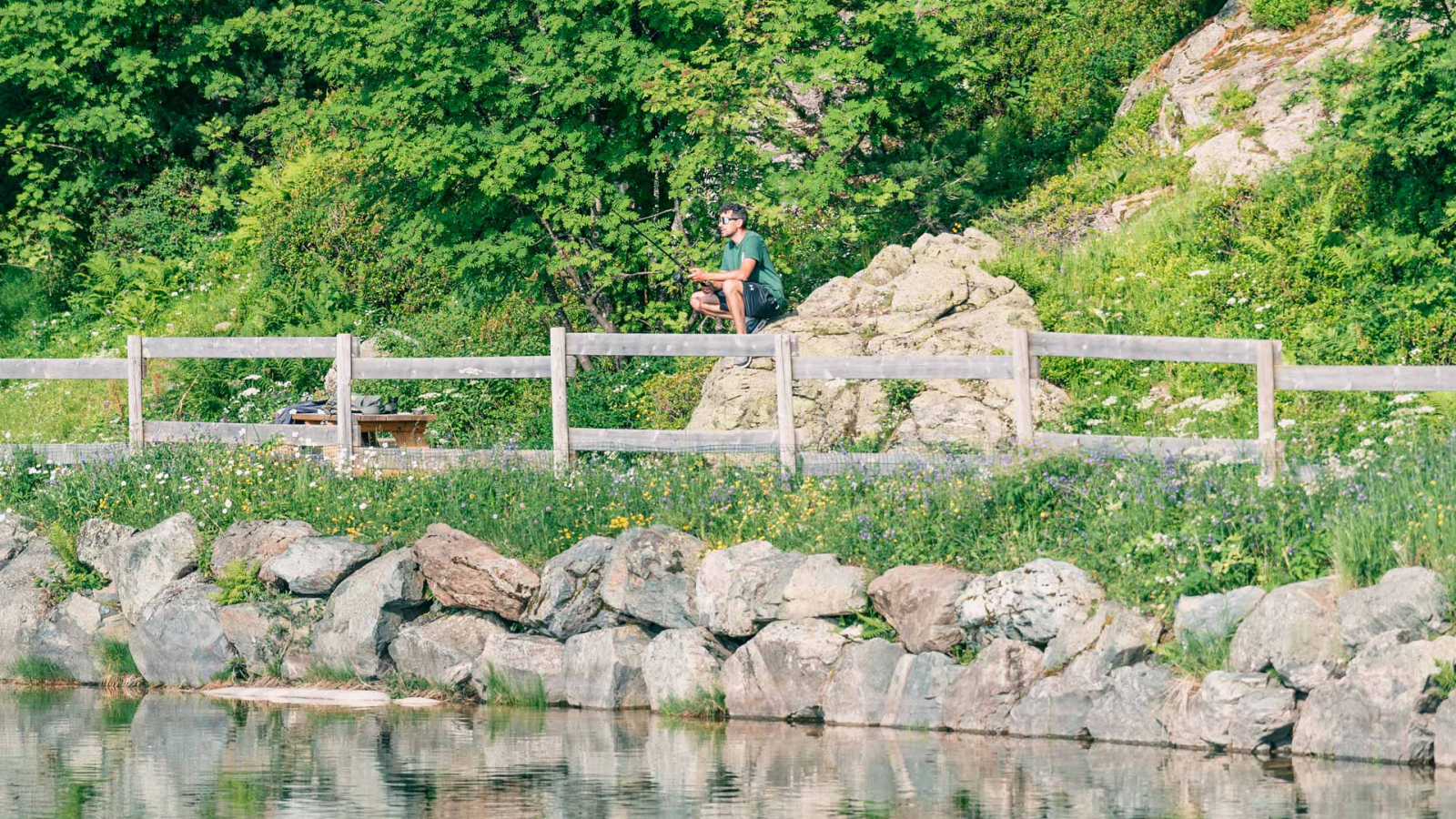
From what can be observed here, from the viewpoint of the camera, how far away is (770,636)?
1165 cm

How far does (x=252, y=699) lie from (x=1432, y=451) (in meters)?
7.97

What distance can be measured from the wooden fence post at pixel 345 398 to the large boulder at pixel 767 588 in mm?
4046

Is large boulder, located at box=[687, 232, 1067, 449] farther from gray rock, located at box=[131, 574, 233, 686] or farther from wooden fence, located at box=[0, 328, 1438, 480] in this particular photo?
gray rock, located at box=[131, 574, 233, 686]

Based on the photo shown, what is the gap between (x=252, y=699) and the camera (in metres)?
13.0

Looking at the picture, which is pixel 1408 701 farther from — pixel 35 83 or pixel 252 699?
pixel 35 83

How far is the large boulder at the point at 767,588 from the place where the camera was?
11703 mm

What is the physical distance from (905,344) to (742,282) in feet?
4.76

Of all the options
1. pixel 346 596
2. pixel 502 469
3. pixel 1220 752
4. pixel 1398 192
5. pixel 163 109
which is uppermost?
pixel 163 109

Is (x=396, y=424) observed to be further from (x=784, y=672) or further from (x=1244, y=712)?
(x=1244, y=712)

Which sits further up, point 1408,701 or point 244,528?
point 244,528

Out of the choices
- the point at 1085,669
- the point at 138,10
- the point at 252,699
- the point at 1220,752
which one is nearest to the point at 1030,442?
the point at 1085,669

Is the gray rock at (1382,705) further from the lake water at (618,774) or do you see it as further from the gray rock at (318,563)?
the gray rock at (318,563)

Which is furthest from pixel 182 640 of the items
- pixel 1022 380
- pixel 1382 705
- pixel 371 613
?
pixel 1382 705

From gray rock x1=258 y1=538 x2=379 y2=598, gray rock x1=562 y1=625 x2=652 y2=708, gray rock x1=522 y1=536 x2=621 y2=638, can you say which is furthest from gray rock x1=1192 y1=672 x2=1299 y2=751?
gray rock x1=258 y1=538 x2=379 y2=598
